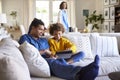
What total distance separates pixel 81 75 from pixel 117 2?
18.9 ft

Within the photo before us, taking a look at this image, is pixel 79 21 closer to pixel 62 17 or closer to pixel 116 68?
pixel 62 17

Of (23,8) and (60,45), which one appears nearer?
(60,45)

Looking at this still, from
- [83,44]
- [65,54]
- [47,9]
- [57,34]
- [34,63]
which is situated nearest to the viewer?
[34,63]

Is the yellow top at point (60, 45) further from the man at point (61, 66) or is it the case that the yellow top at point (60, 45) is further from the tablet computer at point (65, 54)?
the tablet computer at point (65, 54)

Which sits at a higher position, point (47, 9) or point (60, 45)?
point (47, 9)

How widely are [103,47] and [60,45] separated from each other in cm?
88

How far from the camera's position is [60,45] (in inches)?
127

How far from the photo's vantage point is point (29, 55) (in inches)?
92.2

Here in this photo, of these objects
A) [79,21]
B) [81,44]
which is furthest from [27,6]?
[81,44]

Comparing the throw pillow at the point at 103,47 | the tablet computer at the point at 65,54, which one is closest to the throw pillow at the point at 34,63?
the tablet computer at the point at 65,54

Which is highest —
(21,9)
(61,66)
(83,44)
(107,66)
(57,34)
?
(21,9)

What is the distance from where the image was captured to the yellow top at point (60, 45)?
317 cm

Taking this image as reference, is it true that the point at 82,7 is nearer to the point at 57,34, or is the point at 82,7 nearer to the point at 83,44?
the point at 83,44

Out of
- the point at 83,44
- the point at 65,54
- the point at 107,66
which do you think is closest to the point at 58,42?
the point at 65,54
